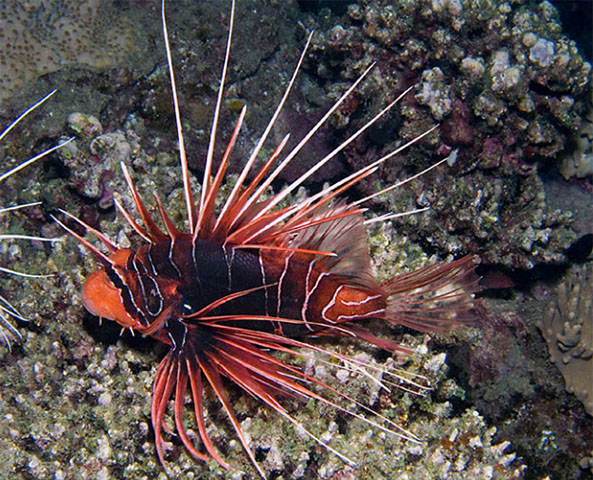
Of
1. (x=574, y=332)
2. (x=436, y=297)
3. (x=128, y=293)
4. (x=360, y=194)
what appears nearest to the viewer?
(x=128, y=293)

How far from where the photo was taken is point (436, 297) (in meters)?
2.65

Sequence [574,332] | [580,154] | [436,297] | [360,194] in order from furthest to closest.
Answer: [580,154] → [360,194] → [574,332] → [436,297]

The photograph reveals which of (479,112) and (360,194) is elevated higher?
(479,112)

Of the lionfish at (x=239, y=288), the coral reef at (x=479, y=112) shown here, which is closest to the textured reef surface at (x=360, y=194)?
the coral reef at (x=479, y=112)

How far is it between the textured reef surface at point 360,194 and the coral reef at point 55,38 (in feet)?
0.07

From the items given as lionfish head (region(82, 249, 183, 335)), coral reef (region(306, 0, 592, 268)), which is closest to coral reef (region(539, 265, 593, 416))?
coral reef (region(306, 0, 592, 268))

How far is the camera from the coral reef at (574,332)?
390 cm

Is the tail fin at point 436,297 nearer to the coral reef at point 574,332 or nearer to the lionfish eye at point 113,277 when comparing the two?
the lionfish eye at point 113,277

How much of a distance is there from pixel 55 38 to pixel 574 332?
5779 millimetres

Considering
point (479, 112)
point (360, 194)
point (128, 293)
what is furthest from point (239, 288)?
point (479, 112)

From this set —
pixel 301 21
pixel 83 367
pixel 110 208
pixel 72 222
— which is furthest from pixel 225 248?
pixel 301 21

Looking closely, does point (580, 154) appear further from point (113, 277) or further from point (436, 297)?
point (113, 277)

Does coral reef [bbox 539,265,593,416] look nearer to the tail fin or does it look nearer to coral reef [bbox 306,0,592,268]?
coral reef [bbox 306,0,592,268]

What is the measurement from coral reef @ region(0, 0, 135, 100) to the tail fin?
3937 mm
